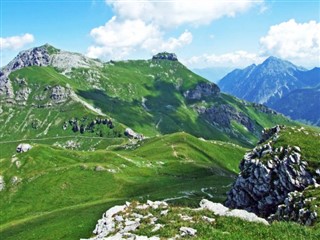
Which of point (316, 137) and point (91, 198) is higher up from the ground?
point (316, 137)

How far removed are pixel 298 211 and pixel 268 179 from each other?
93.2 ft

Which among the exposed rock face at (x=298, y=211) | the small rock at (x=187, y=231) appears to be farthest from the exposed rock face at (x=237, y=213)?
the exposed rock face at (x=298, y=211)

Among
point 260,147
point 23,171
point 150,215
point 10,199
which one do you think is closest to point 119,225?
point 150,215

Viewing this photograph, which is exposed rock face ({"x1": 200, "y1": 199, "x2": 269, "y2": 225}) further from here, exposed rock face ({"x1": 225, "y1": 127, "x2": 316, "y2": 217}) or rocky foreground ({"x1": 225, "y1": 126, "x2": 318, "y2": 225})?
exposed rock face ({"x1": 225, "y1": 127, "x2": 316, "y2": 217})

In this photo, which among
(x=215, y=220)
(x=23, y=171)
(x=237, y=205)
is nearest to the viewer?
(x=215, y=220)

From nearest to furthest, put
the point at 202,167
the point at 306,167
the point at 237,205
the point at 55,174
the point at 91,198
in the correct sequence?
the point at 306,167 → the point at 237,205 → the point at 91,198 → the point at 55,174 → the point at 202,167

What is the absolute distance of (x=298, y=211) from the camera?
65.7m

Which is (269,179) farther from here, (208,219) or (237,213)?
(208,219)

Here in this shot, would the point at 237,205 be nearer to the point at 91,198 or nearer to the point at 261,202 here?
the point at 261,202

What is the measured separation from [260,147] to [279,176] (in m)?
13.5

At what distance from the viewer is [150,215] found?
46.0 m

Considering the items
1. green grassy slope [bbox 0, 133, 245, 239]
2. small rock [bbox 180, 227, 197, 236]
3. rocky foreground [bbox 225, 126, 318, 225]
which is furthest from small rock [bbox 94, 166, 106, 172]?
small rock [bbox 180, 227, 197, 236]

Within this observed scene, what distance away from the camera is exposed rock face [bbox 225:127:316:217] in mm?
88688

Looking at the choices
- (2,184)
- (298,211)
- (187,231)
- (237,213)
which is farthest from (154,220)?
(2,184)
